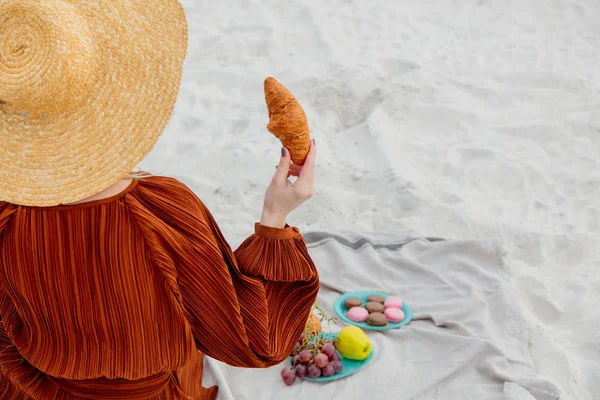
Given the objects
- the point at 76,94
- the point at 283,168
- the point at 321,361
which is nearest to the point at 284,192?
the point at 283,168

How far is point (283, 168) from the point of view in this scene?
1.50m

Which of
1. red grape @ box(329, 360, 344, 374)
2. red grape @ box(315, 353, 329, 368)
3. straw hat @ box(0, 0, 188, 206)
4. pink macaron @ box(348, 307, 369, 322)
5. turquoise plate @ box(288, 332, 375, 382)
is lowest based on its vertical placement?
pink macaron @ box(348, 307, 369, 322)

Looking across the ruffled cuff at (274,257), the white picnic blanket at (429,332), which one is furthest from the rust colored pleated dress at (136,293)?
the white picnic blanket at (429,332)

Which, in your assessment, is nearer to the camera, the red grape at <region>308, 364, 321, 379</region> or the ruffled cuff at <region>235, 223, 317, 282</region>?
the ruffled cuff at <region>235, 223, 317, 282</region>

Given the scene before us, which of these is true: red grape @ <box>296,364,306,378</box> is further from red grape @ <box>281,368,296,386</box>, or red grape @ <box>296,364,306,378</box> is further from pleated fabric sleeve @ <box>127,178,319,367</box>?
pleated fabric sleeve @ <box>127,178,319,367</box>

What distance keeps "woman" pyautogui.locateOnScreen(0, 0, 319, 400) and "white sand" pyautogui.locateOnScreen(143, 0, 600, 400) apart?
1.28 metres

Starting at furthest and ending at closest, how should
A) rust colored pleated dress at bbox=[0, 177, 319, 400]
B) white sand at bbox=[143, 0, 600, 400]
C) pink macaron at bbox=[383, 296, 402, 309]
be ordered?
white sand at bbox=[143, 0, 600, 400] → pink macaron at bbox=[383, 296, 402, 309] → rust colored pleated dress at bbox=[0, 177, 319, 400]

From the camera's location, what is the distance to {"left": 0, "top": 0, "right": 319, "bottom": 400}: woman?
3.96ft

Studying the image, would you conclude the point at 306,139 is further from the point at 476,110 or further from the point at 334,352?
the point at 476,110

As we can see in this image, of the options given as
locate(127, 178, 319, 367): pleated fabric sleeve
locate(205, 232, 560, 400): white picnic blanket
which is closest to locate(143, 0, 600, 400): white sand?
locate(205, 232, 560, 400): white picnic blanket

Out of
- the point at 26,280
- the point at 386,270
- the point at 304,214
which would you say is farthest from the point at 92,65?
the point at 304,214

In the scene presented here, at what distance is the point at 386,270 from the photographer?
9.50 feet

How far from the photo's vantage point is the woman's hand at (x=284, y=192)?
4.88ft

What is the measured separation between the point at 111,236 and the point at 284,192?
→ 37 centimetres
